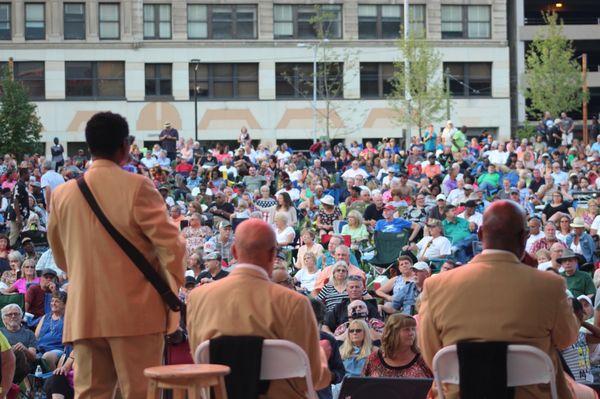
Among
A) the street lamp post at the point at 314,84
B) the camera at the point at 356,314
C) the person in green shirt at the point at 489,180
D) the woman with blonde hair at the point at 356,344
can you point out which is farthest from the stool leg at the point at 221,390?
the street lamp post at the point at 314,84

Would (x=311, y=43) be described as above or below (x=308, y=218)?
above

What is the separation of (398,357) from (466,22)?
54.6 metres

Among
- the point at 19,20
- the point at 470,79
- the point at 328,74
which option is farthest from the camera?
the point at 470,79

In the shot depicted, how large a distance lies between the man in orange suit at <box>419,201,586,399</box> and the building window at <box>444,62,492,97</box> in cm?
5647

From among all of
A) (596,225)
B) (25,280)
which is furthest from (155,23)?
(25,280)

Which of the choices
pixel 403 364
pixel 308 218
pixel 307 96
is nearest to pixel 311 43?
pixel 307 96

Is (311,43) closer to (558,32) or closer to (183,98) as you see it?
(183,98)

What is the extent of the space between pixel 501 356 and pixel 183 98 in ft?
178

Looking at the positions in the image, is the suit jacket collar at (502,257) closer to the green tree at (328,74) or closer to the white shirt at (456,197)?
the white shirt at (456,197)

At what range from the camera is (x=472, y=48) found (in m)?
62.3

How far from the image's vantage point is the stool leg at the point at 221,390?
5.66 metres

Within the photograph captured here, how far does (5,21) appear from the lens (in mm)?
58406

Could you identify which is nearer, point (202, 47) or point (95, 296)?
point (95, 296)

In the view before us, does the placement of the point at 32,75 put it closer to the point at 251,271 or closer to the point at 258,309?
the point at 251,271
